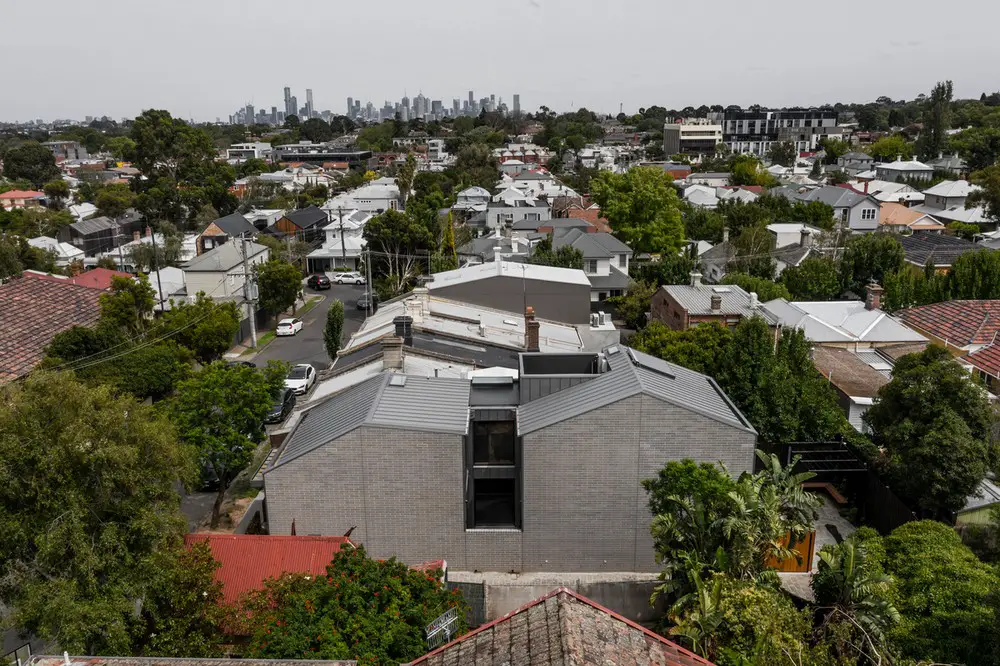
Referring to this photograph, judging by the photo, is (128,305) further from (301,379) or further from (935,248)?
(935,248)

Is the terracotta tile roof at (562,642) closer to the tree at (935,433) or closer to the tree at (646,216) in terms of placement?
the tree at (935,433)

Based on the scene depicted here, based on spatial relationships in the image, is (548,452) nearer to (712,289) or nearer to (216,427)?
(216,427)

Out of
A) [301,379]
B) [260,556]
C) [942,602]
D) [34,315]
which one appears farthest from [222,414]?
[942,602]

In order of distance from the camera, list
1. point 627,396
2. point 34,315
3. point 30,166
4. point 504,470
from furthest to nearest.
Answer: point 30,166, point 34,315, point 504,470, point 627,396

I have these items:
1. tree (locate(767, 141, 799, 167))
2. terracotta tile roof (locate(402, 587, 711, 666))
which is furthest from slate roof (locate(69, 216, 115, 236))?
tree (locate(767, 141, 799, 167))

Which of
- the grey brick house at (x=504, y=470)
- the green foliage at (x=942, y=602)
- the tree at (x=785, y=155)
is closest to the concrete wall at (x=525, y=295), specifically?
the grey brick house at (x=504, y=470)

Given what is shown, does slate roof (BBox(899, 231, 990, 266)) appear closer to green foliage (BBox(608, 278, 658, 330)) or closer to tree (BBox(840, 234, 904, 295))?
tree (BBox(840, 234, 904, 295))
